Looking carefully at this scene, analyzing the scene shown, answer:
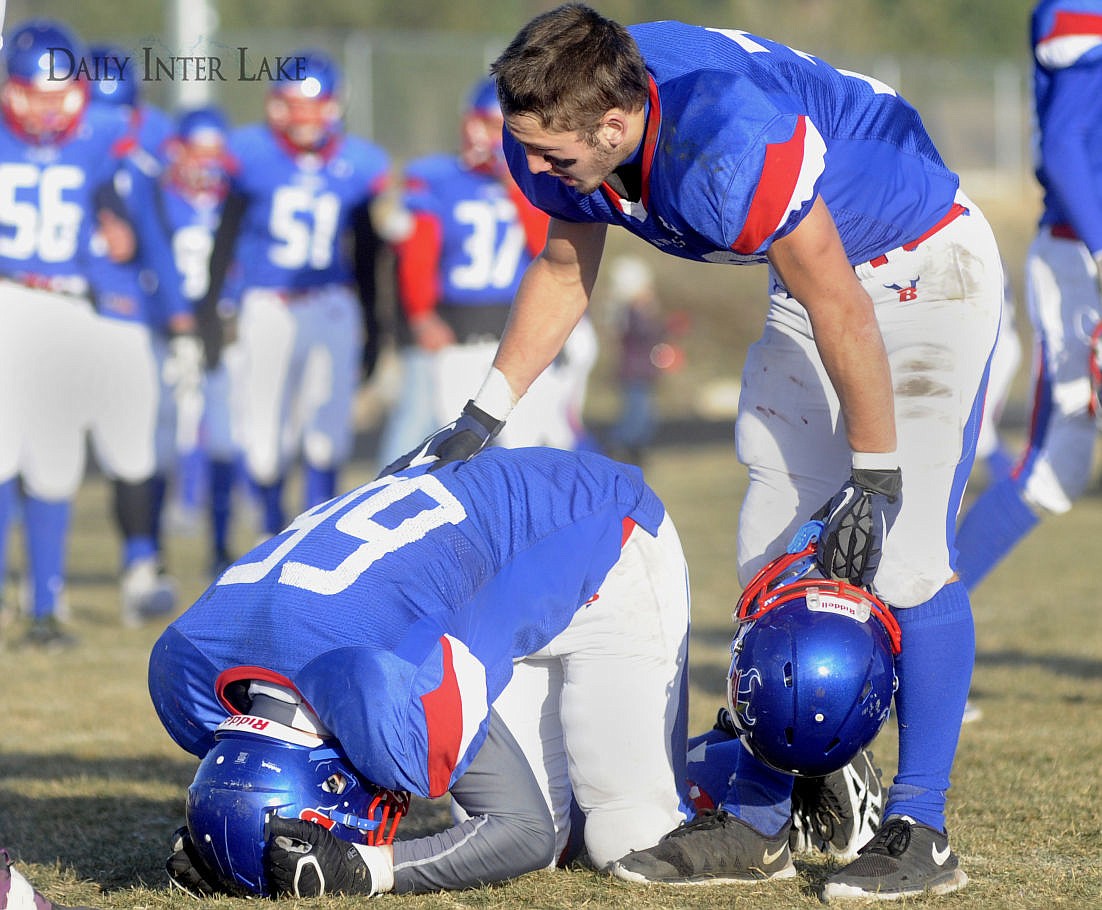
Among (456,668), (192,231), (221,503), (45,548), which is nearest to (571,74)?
(456,668)

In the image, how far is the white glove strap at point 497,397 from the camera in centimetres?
321

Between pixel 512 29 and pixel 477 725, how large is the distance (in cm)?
3032

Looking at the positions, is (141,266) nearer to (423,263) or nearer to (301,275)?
(301,275)

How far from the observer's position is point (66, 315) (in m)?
6.30

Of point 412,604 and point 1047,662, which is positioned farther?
point 1047,662

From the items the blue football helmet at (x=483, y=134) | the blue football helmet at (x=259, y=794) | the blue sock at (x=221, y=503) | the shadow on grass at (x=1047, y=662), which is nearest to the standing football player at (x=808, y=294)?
the blue football helmet at (x=259, y=794)

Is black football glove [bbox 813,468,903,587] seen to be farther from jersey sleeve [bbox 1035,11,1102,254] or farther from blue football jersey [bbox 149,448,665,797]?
jersey sleeve [bbox 1035,11,1102,254]

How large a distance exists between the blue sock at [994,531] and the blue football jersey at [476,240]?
10.7 ft

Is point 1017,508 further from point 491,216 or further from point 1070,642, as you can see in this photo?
point 491,216

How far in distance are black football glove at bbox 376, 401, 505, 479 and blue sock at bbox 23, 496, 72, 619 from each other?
342cm

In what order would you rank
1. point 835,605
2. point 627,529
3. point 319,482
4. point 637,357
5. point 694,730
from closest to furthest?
point 835,605
point 627,529
point 694,730
point 319,482
point 637,357

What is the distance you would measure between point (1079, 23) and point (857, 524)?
2.37 meters

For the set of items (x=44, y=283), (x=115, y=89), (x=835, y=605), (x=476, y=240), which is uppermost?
(x=115, y=89)

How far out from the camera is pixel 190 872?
2730 millimetres
